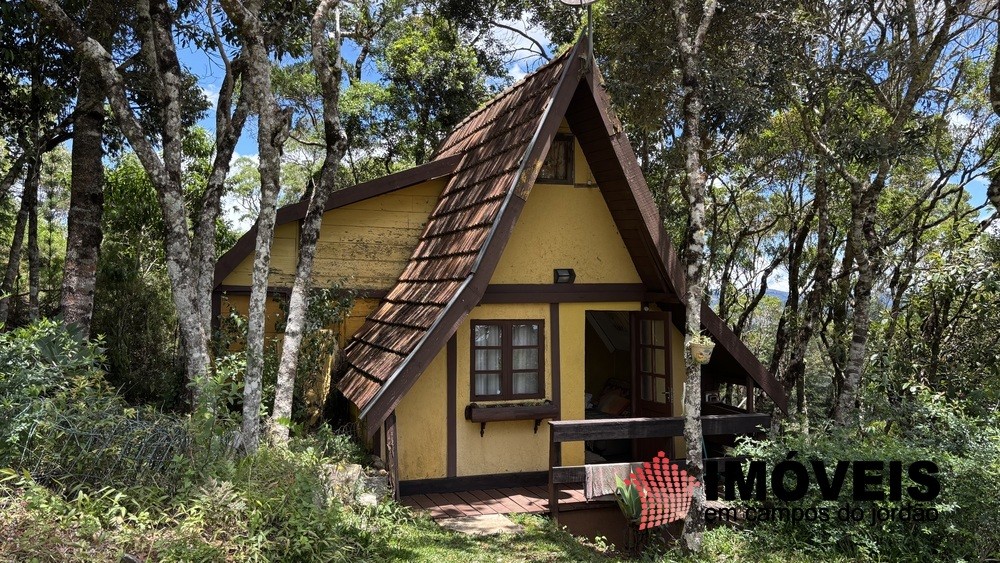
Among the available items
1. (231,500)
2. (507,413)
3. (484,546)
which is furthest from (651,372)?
(231,500)

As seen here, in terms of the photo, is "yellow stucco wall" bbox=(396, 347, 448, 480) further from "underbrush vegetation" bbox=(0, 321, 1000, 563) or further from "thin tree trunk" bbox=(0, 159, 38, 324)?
"thin tree trunk" bbox=(0, 159, 38, 324)

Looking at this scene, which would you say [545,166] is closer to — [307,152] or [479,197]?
[479,197]

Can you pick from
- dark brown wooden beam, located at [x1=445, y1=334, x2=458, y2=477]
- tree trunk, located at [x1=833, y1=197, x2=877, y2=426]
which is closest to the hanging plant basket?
dark brown wooden beam, located at [x1=445, y1=334, x2=458, y2=477]

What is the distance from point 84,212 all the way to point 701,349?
276 inches

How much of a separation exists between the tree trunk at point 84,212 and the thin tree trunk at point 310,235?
2.72 metres

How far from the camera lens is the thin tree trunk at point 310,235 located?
6.77 m

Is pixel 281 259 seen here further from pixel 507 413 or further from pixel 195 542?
pixel 195 542

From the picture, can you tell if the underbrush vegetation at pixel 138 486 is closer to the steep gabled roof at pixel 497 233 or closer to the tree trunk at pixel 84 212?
the steep gabled roof at pixel 497 233

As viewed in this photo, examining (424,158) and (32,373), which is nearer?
(32,373)

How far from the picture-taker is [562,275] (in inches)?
336

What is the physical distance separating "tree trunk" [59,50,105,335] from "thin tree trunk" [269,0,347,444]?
2.72 m

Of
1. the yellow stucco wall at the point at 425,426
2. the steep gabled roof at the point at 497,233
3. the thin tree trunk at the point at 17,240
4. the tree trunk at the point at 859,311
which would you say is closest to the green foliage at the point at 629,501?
the yellow stucco wall at the point at 425,426

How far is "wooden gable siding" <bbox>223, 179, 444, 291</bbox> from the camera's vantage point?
29.5 ft

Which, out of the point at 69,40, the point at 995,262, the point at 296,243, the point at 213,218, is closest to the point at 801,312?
the point at 995,262
